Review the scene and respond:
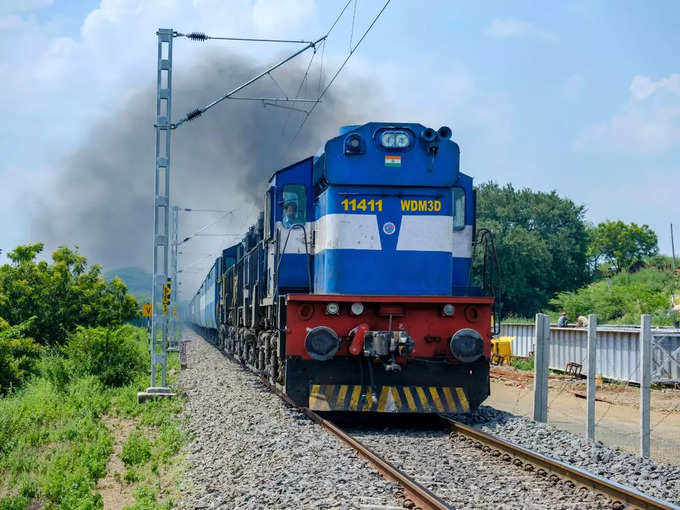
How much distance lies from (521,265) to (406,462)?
146 feet

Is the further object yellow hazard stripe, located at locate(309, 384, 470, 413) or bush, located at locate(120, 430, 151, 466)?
yellow hazard stripe, located at locate(309, 384, 470, 413)

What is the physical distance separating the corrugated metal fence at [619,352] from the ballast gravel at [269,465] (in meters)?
6.79

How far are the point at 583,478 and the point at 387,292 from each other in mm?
4093

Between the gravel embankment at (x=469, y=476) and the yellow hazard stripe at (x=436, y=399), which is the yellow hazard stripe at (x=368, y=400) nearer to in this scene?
the gravel embankment at (x=469, y=476)

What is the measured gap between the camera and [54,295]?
72.2ft

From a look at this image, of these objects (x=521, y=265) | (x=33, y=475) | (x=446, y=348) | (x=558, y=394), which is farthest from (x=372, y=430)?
(x=521, y=265)

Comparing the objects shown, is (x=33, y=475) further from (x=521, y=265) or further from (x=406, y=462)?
(x=521, y=265)

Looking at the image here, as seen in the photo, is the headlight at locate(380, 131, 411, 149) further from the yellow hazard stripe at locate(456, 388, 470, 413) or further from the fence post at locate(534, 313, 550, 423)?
the yellow hazard stripe at locate(456, 388, 470, 413)

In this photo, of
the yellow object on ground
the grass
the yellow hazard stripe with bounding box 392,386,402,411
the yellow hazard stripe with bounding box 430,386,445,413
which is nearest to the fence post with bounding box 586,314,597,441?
the yellow hazard stripe with bounding box 430,386,445,413

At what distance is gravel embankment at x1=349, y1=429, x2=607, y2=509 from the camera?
5.70 meters

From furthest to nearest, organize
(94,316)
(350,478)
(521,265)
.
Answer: (521,265) < (94,316) < (350,478)

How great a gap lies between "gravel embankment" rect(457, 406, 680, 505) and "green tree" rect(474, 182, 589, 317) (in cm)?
3963

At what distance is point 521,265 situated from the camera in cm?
5009

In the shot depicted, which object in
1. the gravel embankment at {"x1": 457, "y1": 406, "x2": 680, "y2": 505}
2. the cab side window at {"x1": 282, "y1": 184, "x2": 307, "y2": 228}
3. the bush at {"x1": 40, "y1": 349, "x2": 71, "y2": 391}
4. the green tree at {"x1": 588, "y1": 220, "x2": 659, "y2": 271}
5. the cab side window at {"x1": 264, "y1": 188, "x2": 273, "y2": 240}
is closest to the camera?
the gravel embankment at {"x1": 457, "y1": 406, "x2": 680, "y2": 505}
